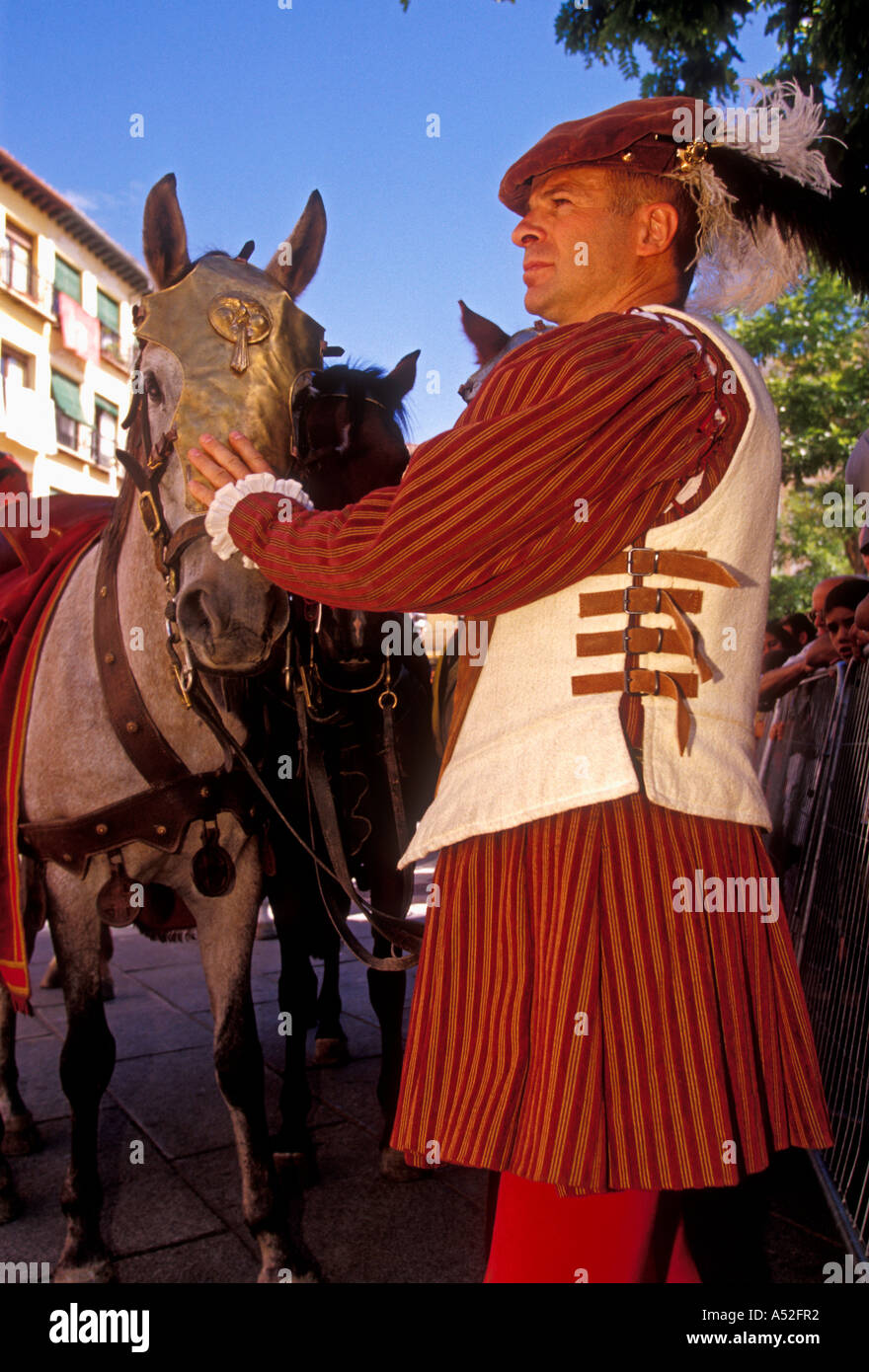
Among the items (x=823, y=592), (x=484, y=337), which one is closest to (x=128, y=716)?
(x=484, y=337)

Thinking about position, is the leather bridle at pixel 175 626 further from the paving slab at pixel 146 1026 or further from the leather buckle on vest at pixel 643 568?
the paving slab at pixel 146 1026

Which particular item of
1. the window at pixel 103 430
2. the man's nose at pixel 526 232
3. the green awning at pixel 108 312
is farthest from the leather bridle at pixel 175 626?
the green awning at pixel 108 312

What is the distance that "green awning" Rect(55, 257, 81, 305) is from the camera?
25.8 m

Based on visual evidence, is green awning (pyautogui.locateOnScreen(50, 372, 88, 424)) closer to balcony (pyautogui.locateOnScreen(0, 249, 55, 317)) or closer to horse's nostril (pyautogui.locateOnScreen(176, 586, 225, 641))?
balcony (pyautogui.locateOnScreen(0, 249, 55, 317))

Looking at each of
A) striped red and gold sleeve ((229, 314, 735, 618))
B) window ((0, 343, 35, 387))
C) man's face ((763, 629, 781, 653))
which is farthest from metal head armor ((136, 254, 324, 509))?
window ((0, 343, 35, 387))

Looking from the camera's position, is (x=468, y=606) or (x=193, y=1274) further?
(x=193, y=1274)

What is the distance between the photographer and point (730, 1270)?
2.72m

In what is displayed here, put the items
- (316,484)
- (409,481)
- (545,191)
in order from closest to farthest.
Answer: (409,481), (545,191), (316,484)

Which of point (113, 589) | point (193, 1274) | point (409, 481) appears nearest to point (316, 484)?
point (113, 589)

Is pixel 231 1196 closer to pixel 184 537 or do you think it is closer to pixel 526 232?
pixel 184 537

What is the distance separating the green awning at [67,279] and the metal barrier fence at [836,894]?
26253 millimetres

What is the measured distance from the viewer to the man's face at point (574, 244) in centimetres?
148

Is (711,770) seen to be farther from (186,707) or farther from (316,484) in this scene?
(316,484)
